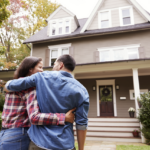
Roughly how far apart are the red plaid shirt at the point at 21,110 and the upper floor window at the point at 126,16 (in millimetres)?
10352

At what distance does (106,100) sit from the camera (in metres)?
9.55

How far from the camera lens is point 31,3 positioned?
18672 millimetres

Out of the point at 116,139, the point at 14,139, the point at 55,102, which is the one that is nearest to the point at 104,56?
the point at 116,139

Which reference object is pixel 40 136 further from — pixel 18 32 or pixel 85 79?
pixel 18 32

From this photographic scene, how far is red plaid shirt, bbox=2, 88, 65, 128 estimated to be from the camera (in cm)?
106

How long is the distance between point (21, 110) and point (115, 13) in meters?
10.9

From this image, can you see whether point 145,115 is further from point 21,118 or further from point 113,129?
point 21,118

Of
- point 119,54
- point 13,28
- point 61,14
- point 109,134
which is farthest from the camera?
point 13,28

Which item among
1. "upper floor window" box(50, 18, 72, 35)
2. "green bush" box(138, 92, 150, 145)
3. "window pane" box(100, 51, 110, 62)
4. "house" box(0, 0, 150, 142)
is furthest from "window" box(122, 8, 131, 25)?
"green bush" box(138, 92, 150, 145)

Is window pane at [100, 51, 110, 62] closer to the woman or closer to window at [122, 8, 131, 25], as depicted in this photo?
window at [122, 8, 131, 25]

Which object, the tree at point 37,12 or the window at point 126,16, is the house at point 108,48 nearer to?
the window at point 126,16

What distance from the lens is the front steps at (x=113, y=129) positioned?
5.98 metres

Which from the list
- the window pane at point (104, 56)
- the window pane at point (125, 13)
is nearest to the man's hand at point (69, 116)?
the window pane at point (104, 56)

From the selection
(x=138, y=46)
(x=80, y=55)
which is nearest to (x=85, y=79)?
(x=80, y=55)
